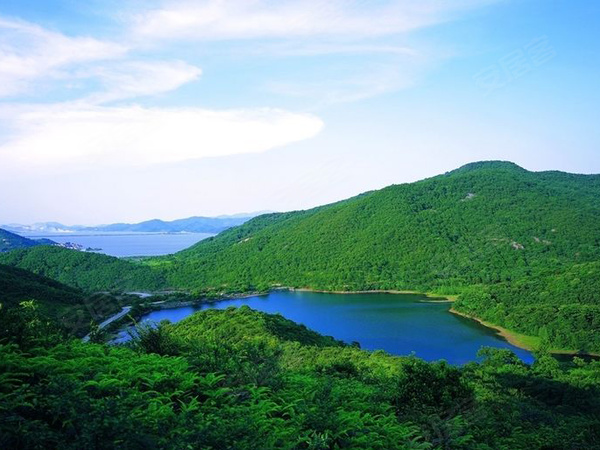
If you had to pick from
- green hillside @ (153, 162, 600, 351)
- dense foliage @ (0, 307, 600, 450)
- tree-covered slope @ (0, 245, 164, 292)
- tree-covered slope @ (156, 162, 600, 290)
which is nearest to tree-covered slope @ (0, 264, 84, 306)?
tree-covered slope @ (0, 245, 164, 292)

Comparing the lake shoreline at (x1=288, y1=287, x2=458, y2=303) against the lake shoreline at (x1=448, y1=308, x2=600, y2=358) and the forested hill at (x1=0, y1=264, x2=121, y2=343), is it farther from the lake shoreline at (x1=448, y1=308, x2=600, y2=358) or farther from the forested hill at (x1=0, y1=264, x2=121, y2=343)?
the forested hill at (x1=0, y1=264, x2=121, y2=343)

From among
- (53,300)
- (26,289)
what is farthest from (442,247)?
(26,289)

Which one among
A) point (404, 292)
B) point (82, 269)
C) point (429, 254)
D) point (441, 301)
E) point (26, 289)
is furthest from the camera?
point (429, 254)

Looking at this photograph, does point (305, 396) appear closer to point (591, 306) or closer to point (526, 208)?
point (591, 306)

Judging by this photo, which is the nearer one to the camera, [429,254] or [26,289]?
[26,289]

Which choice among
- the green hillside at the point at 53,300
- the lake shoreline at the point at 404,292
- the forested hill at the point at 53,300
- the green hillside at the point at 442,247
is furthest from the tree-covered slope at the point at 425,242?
the forested hill at the point at 53,300

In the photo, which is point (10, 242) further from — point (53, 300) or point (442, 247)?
point (442, 247)

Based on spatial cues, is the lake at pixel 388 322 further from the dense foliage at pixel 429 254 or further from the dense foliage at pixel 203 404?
the dense foliage at pixel 203 404
